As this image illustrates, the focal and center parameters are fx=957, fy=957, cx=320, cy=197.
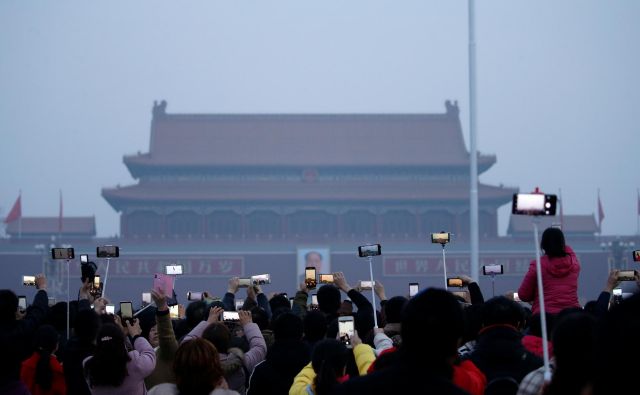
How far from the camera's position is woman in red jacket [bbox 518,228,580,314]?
5.25 metres

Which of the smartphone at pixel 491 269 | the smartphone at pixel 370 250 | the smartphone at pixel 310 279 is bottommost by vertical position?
the smartphone at pixel 310 279

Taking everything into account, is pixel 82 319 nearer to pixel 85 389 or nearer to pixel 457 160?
pixel 85 389

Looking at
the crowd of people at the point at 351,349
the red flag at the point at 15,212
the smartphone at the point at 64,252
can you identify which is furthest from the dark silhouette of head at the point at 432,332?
the red flag at the point at 15,212

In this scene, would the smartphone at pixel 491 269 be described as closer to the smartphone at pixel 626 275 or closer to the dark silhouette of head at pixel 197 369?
the smartphone at pixel 626 275

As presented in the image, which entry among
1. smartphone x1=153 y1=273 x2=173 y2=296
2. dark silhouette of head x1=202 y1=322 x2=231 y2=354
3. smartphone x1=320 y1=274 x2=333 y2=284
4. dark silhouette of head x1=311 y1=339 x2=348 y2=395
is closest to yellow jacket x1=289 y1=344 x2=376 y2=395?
dark silhouette of head x1=311 y1=339 x2=348 y2=395

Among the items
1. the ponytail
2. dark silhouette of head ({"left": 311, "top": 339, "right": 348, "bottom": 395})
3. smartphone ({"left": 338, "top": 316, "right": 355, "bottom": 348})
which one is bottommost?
the ponytail

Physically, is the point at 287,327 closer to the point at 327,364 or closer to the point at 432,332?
the point at 327,364

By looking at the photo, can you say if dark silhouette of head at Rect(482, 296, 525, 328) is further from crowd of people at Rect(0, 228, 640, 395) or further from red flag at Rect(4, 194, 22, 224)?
red flag at Rect(4, 194, 22, 224)

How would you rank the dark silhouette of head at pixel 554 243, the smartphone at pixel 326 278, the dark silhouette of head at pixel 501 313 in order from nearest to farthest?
the dark silhouette of head at pixel 501 313 < the dark silhouette of head at pixel 554 243 < the smartphone at pixel 326 278

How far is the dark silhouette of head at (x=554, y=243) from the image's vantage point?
17.1ft

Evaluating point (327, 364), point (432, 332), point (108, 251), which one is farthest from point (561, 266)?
point (108, 251)

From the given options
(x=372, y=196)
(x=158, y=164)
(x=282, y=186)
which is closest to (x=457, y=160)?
(x=372, y=196)

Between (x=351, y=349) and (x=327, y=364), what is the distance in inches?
28.9

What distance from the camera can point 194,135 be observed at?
3853cm
